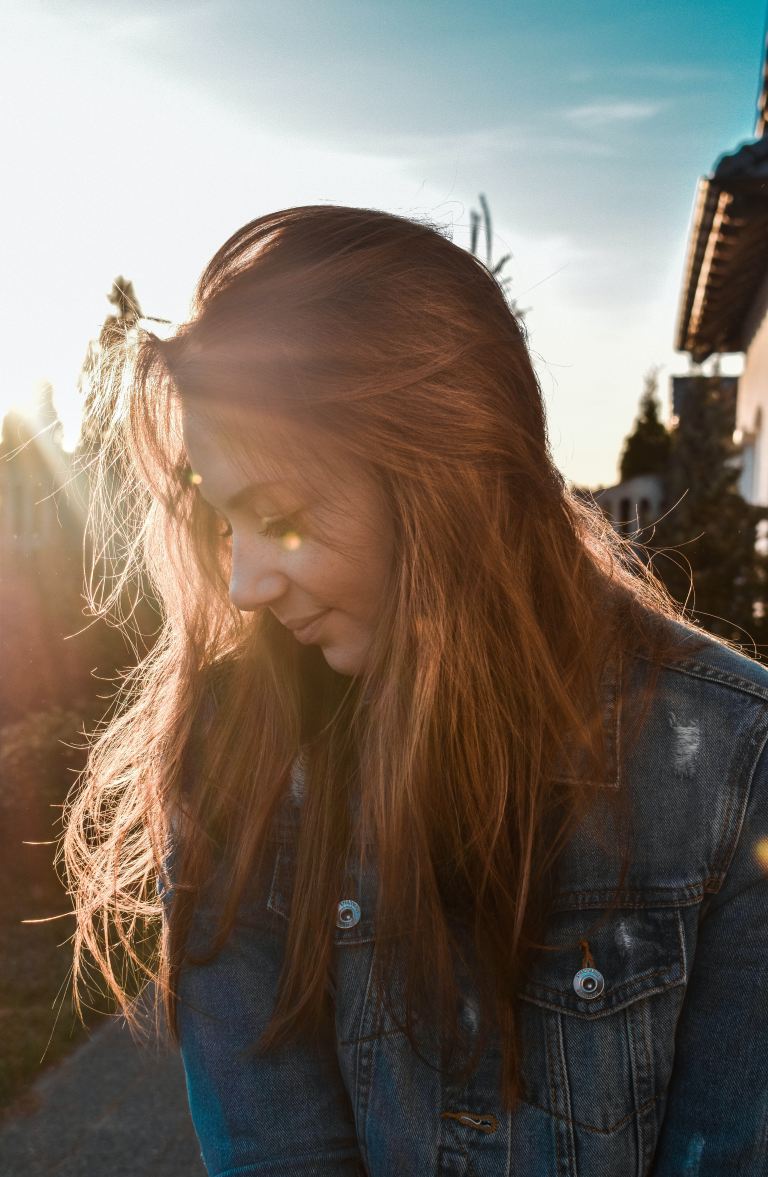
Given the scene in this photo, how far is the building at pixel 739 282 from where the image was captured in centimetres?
534

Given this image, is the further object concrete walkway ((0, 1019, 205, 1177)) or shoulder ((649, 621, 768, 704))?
concrete walkway ((0, 1019, 205, 1177))

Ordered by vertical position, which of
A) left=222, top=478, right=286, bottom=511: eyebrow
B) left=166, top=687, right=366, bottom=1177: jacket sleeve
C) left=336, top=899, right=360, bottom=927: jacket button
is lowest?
→ left=166, top=687, right=366, bottom=1177: jacket sleeve

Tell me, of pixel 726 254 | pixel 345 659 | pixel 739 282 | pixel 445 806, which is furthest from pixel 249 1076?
pixel 739 282

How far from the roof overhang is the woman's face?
15.2ft

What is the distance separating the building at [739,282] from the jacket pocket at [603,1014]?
15.9ft

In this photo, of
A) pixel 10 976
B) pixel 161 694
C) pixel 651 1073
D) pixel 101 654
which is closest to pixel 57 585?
pixel 101 654

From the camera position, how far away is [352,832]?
1682 millimetres

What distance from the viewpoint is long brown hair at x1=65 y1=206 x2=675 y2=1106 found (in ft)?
4.92

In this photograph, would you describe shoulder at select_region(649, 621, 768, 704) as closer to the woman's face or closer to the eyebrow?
the woman's face

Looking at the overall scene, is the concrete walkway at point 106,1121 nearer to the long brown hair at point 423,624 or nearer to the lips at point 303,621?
the long brown hair at point 423,624

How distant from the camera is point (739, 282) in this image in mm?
7918

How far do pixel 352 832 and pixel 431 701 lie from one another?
0.31m

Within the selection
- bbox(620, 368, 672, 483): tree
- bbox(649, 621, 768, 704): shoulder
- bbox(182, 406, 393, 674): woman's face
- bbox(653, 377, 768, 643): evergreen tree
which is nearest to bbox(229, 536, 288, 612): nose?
bbox(182, 406, 393, 674): woman's face

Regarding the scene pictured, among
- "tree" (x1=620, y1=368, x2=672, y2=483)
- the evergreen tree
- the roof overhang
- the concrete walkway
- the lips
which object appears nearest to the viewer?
the lips
